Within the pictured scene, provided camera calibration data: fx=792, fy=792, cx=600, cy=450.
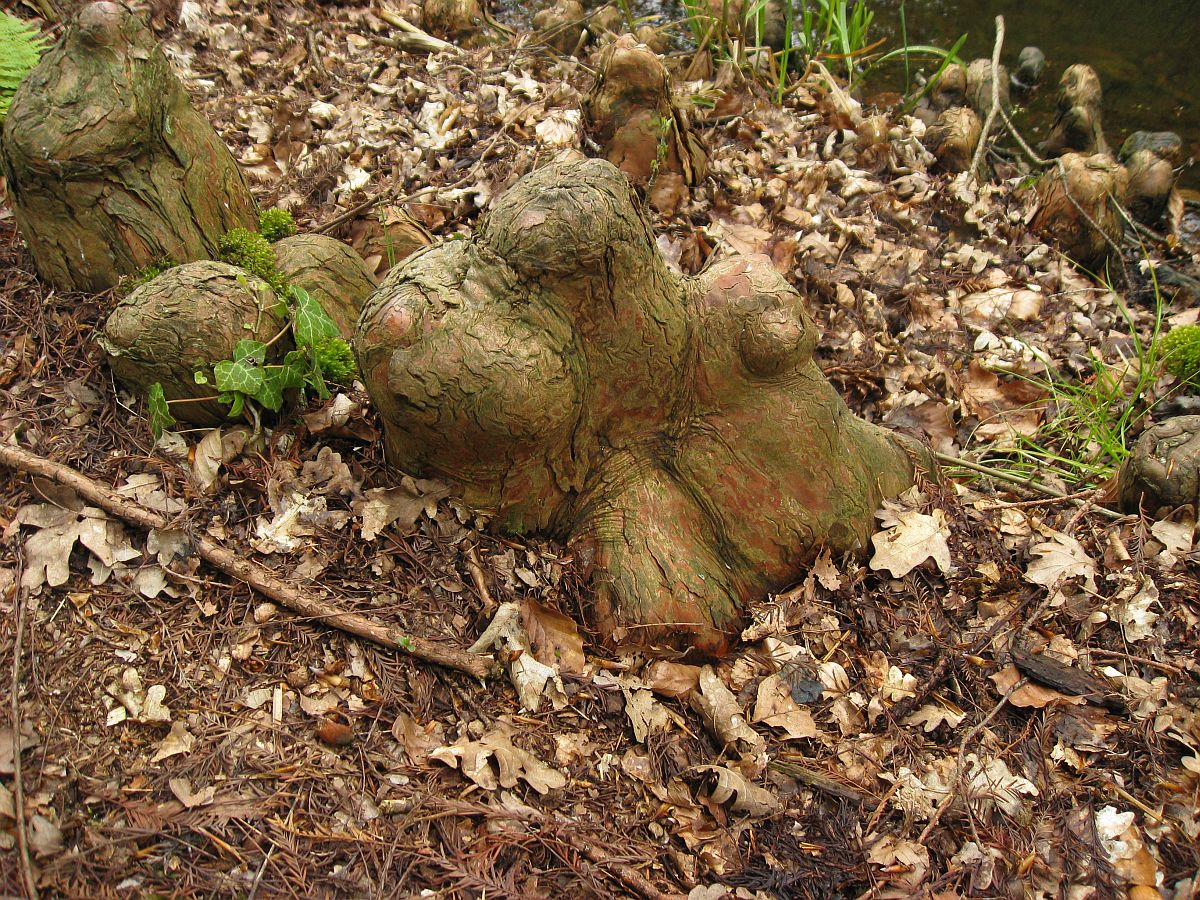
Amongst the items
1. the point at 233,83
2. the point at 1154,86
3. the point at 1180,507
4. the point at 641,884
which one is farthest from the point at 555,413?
the point at 1154,86

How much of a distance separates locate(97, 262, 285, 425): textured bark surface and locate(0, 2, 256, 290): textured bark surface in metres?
0.33

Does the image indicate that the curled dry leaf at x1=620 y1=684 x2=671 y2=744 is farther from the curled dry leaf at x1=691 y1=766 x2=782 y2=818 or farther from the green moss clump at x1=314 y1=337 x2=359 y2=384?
the green moss clump at x1=314 y1=337 x2=359 y2=384

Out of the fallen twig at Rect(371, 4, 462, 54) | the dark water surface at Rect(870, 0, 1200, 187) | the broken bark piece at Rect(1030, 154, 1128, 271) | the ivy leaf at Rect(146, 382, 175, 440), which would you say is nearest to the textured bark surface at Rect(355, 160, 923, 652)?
the ivy leaf at Rect(146, 382, 175, 440)

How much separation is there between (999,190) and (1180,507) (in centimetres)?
284

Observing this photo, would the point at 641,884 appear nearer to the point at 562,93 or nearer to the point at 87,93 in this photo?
the point at 87,93

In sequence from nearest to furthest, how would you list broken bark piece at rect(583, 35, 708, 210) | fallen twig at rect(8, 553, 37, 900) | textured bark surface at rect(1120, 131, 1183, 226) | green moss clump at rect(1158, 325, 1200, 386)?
1. fallen twig at rect(8, 553, 37, 900)
2. green moss clump at rect(1158, 325, 1200, 386)
3. broken bark piece at rect(583, 35, 708, 210)
4. textured bark surface at rect(1120, 131, 1183, 226)

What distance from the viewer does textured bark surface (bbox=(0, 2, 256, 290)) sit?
262 centimetres

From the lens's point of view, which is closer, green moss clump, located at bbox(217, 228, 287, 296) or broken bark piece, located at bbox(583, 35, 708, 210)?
green moss clump, located at bbox(217, 228, 287, 296)

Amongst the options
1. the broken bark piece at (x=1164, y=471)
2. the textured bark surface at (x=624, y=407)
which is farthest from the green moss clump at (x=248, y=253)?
the broken bark piece at (x=1164, y=471)

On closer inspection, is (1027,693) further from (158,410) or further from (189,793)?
(158,410)

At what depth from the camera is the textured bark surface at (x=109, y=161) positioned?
2615 millimetres

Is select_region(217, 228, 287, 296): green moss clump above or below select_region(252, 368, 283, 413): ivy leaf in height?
above

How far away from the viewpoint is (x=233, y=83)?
15.1ft

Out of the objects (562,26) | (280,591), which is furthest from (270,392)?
(562,26)
